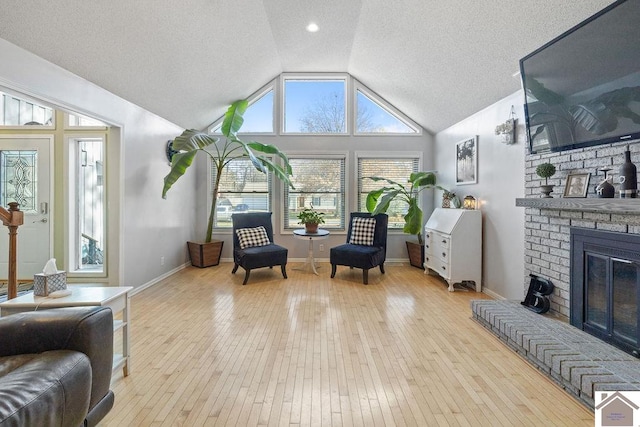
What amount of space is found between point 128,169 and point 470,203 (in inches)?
178

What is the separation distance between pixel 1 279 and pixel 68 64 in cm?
321

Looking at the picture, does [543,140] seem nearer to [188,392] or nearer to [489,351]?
[489,351]

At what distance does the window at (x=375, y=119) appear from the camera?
597 cm

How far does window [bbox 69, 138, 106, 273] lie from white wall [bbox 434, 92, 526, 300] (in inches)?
202

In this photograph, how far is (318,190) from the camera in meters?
6.02

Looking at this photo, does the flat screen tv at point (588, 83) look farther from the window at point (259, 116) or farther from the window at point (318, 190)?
the window at point (259, 116)

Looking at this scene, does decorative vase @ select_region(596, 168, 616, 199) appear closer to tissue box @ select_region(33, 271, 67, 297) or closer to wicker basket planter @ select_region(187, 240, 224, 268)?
tissue box @ select_region(33, 271, 67, 297)

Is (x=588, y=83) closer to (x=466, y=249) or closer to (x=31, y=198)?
(x=466, y=249)

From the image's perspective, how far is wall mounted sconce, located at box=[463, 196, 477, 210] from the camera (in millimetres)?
4266

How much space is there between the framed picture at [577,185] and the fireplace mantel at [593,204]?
6.5 inches

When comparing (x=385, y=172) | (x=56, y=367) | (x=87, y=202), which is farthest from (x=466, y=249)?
(x=87, y=202)

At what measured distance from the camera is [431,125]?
559 cm

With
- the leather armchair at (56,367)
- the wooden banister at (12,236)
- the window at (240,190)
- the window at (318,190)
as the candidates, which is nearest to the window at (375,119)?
the window at (318,190)

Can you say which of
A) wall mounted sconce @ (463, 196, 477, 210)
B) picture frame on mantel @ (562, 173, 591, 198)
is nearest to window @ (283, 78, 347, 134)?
wall mounted sconce @ (463, 196, 477, 210)
